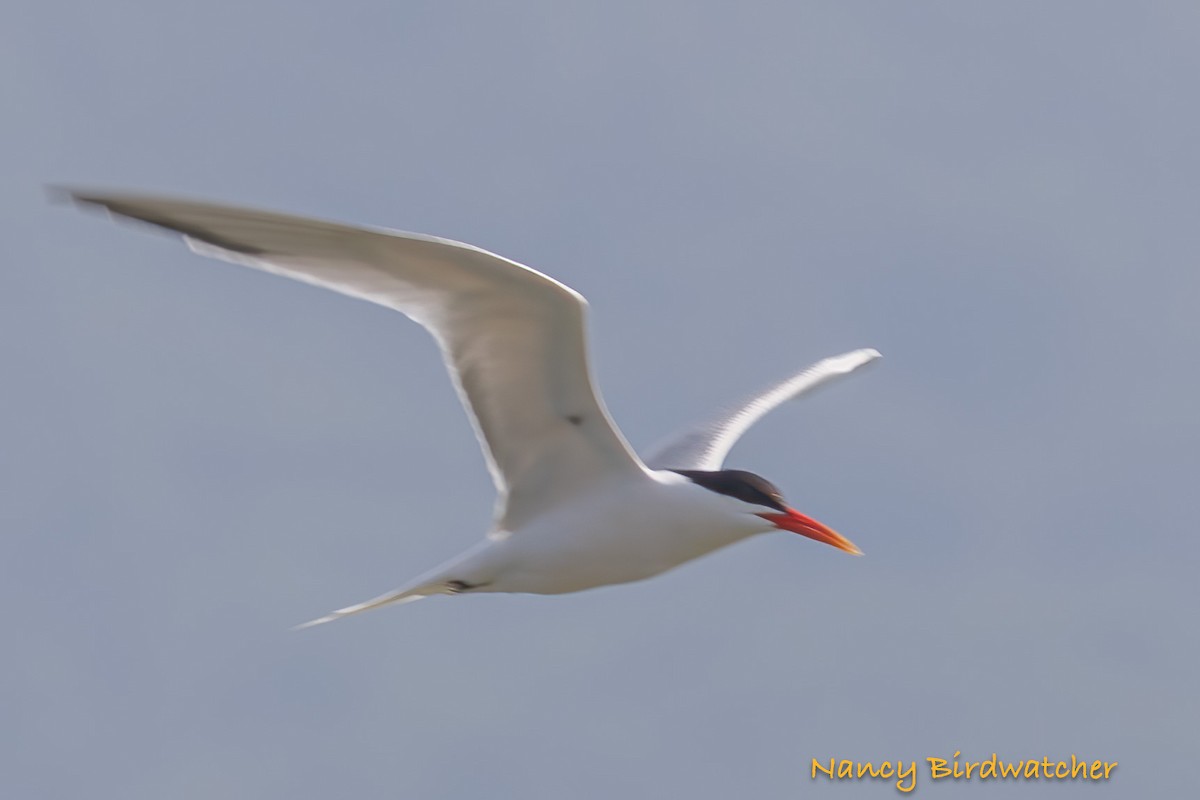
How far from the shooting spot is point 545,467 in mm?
8742

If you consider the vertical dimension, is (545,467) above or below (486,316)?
below

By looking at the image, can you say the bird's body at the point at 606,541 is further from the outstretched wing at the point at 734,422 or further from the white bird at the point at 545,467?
the outstretched wing at the point at 734,422

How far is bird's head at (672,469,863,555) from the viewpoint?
8836 mm

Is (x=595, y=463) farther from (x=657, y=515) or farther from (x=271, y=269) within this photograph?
(x=271, y=269)

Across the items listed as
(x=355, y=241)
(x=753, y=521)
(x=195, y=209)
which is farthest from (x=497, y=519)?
(x=195, y=209)

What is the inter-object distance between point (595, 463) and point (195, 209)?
281 centimetres

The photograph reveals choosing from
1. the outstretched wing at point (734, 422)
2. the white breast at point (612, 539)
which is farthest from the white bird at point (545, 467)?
the outstretched wing at point (734, 422)

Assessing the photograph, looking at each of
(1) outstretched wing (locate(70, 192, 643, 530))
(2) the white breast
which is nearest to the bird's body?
(2) the white breast

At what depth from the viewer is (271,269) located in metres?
6.98

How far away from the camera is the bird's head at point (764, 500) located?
348 inches

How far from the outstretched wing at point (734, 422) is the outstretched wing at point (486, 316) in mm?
1873

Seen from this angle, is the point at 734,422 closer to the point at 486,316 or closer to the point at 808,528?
the point at 808,528

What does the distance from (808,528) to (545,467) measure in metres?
1.43

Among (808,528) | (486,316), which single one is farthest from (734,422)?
(486,316)
